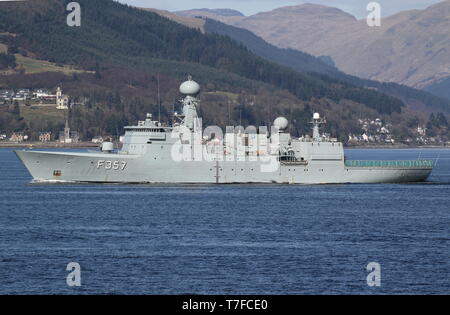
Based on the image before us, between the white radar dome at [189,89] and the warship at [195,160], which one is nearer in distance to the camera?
the warship at [195,160]

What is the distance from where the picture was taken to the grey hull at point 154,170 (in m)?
70.0

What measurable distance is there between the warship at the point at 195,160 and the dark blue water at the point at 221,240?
1.65 m

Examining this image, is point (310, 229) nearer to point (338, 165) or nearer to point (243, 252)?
point (243, 252)

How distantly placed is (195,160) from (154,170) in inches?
129

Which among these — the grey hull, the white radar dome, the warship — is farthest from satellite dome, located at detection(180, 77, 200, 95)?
the grey hull

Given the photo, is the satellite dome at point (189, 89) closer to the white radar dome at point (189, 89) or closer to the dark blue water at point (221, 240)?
the white radar dome at point (189, 89)

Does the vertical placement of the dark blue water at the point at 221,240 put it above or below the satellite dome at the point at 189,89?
below

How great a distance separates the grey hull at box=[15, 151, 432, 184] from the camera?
7000 cm

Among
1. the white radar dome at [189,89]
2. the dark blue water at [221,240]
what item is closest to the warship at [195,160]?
the white radar dome at [189,89]

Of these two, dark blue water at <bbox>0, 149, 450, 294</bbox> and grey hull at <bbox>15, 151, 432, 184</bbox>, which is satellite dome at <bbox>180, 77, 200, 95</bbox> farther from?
dark blue water at <bbox>0, 149, 450, 294</bbox>

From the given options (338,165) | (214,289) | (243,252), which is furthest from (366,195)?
(214,289)

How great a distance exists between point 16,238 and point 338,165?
35.7 m

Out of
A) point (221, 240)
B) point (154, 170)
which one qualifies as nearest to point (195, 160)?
point (154, 170)

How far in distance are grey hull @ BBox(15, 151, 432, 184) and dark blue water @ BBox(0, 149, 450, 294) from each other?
1.37 meters
